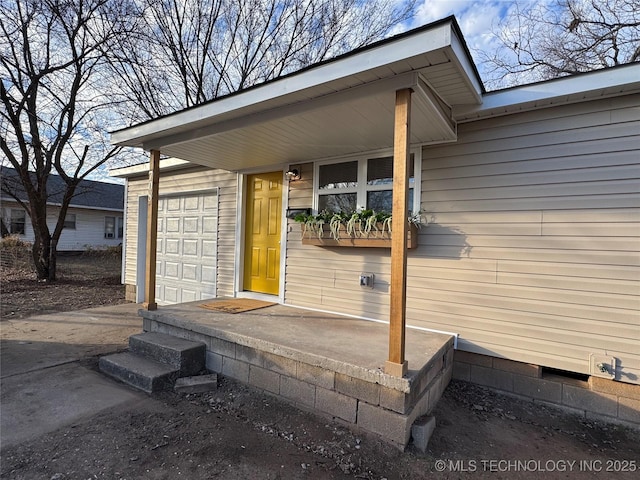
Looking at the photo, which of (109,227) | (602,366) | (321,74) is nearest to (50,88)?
(321,74)

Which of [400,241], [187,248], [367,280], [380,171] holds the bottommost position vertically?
[367,280]

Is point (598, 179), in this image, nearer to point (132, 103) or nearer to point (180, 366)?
point (180, 366)

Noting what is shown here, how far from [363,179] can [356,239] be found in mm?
721

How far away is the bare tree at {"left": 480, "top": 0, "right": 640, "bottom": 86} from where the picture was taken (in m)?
6.67

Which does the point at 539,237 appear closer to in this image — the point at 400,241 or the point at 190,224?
the point at 400,241

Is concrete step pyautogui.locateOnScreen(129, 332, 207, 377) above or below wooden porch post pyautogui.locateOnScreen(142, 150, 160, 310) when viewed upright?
below

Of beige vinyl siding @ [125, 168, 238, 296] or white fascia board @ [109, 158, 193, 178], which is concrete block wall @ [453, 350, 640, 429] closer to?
beige vinyl siding @ [125, 168, 238, 296]

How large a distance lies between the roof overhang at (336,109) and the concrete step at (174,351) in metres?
2.05

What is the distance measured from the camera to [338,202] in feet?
13.2

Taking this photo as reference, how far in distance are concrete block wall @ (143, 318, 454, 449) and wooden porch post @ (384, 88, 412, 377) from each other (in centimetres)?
21

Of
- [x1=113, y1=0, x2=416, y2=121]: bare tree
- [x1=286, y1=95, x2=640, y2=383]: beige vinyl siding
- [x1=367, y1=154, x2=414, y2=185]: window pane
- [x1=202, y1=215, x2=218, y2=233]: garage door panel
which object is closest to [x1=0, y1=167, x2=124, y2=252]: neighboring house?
[x1=113, y1=0, x2=416, y2=121]: bare tree

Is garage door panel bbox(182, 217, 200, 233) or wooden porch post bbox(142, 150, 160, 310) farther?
garage door panel bbox(182, 217, 200, 233)

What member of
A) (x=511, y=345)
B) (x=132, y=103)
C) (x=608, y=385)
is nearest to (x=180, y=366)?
(x=511, y=345)

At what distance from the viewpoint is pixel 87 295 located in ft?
22.3
